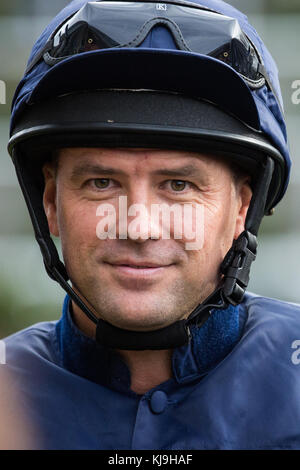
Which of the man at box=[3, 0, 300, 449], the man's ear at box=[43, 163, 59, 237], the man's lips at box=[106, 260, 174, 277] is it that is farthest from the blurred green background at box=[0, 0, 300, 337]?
the man's lips at box=[106, 260, 174, 277]

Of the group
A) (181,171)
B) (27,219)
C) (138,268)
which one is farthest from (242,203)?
(27,219)

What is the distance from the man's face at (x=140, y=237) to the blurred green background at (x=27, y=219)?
11.5 feet

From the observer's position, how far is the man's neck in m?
2.32

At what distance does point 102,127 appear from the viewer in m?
2.09

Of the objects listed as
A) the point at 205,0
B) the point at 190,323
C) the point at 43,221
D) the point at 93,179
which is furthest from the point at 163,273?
the point at 205,0

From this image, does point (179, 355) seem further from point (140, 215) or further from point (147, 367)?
point (140, 215)

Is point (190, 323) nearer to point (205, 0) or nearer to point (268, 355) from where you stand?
point (268, 355)

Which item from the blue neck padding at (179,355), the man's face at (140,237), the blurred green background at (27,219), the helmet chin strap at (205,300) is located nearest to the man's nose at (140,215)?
the man's face at (140,237)

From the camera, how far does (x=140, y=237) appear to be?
6.81 feet

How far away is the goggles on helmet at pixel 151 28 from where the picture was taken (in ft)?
7.23

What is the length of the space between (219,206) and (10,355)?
81 centimetres

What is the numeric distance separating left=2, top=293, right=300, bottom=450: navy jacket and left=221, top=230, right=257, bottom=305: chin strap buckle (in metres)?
0.11

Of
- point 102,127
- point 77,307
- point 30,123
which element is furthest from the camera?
point 77,307
